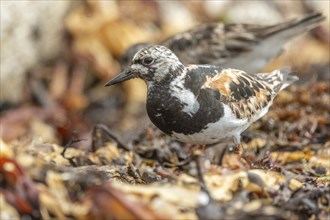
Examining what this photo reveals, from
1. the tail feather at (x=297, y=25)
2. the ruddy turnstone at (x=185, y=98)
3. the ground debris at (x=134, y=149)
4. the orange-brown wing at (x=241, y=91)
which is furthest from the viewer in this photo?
the tail feather at (x=297, y=25)

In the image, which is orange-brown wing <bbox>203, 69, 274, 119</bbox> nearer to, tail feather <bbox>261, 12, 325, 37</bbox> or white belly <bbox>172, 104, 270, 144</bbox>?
white belly <bbox>172, 104, 270, 144</bbox>

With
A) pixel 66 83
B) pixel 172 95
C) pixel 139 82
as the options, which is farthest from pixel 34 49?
pixel 172 95

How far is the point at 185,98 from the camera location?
3.76 metres

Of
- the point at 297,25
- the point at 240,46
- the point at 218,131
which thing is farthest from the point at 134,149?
the point at 297,25

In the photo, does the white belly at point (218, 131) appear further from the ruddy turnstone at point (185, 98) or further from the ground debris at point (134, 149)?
the ground debris at point (134, 149)

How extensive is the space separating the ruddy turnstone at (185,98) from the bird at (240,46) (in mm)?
A: 2146

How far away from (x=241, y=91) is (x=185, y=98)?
0.53 meters

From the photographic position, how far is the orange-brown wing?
157 inches

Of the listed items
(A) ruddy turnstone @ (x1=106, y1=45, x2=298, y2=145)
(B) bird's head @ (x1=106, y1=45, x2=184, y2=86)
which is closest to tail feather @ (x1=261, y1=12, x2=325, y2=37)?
(A) ruddy turnstone @ (x1=106, y1=45, x2=298, y2=145)

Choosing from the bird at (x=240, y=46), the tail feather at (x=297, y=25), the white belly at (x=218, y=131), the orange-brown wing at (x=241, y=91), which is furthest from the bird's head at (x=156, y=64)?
the tail feather at (x=297, y=25)

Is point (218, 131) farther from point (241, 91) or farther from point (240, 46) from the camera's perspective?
point (240, 46)

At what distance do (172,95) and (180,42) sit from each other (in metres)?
2.53

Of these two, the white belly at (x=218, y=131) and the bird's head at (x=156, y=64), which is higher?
the bird's head at (x=156, y=64)

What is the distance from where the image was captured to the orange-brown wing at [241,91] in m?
3.98
